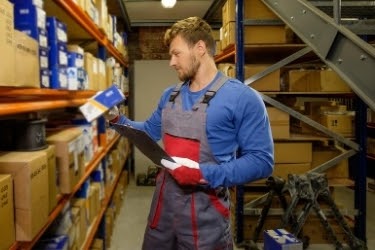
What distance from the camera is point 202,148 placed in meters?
1.87

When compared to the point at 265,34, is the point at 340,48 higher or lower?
lower

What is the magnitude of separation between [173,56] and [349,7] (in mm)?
2657

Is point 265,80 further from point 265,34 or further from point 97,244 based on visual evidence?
point 97,244

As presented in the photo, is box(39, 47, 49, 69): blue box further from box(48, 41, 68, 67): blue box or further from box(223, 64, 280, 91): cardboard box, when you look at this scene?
box(223, 64, 280, 91): cardboard box

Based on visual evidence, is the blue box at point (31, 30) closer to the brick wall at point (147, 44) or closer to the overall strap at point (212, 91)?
the overall strap at point (212, 91)

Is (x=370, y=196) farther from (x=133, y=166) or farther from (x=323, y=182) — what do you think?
(x=133, y=166)

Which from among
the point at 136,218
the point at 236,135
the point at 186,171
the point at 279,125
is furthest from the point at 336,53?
the point at 136,218

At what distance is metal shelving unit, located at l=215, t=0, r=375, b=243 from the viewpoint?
162 centimetres

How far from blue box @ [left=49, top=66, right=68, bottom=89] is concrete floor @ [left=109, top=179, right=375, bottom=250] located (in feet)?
8.02

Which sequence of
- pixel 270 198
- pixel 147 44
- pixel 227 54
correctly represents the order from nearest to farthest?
pixel 270 198 → pixel 227 54 → pixel 147 44

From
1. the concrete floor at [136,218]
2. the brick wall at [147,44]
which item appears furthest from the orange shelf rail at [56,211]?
the brick wall at [147,44]

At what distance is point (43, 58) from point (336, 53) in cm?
133

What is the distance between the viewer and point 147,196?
580 centimetres

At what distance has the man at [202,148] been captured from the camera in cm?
177
